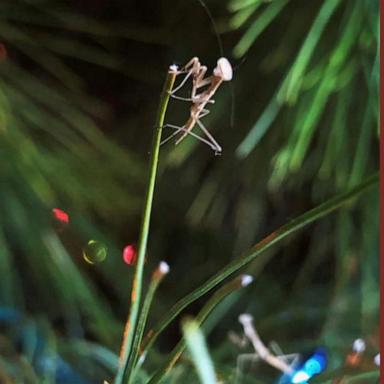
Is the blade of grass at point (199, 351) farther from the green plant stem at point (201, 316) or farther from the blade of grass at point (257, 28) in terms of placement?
the blade of grass at point (257, 28)

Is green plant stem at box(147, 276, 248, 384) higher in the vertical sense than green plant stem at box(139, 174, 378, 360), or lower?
lower

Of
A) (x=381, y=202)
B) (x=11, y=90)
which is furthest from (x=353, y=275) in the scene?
(x=11, y=90)

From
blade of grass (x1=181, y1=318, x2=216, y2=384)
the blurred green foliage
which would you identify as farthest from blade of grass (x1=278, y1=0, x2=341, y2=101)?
blade of grass (x1=181, y1=318, x2=216, y2=384)

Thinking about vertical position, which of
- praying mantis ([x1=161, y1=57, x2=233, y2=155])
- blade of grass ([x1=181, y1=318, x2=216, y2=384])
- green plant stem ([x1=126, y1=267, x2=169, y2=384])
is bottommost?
blade of grass ([x1=181, y1=318, x2=216, y2=384])

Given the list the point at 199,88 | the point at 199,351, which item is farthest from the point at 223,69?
the point at 199,351

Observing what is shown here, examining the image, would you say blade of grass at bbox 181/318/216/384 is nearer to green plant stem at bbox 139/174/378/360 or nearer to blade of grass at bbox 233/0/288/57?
green plant stem at bbox 139/174/378/360

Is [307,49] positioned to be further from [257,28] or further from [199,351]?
[199,351]

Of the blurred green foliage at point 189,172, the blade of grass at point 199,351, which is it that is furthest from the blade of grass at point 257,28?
the blade of grass at point 199,351

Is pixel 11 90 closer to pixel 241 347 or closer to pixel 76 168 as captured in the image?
pixel 76 168
